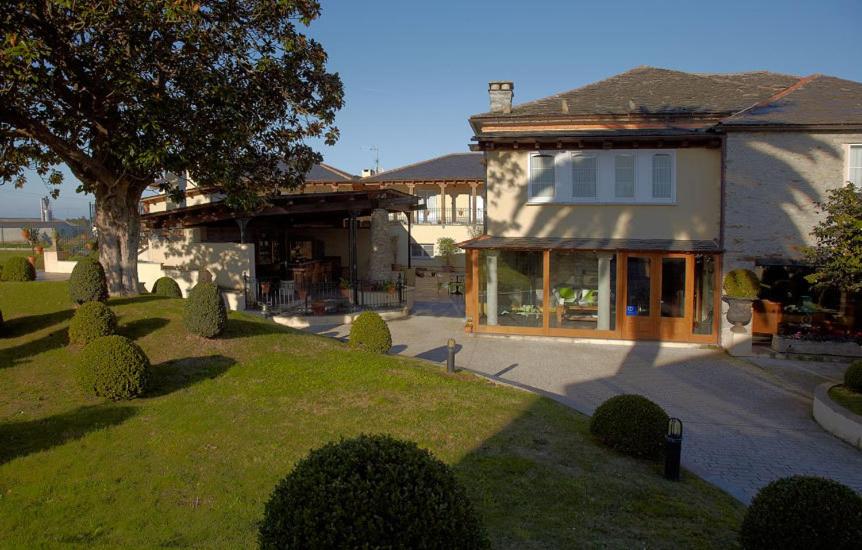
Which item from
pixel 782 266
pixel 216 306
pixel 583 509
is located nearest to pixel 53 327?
pixel 216 306

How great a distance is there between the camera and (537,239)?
17.2 metres

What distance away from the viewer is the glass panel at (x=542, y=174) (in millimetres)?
17125

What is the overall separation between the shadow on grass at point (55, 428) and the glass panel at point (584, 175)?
13.2 metres

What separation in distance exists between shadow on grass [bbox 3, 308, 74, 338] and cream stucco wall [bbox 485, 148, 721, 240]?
11.6m

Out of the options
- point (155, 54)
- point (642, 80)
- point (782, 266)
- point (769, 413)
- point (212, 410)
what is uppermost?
point (642, 80)

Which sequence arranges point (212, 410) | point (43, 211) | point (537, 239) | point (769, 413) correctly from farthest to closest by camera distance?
point (43, 211) → point (537, 239) → point (769, 413) → point (212, 410)

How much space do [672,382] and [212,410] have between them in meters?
9.55

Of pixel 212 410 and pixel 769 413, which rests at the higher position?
pixel 212 410

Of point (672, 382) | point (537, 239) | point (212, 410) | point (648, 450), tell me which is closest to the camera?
point (648, 450)

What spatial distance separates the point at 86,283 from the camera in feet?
39.6

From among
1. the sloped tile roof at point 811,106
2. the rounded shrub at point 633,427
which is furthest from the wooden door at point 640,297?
the rounded shrub at point 633,427

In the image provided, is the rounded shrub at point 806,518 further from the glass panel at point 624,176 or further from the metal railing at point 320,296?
the metal railing at point 320,296

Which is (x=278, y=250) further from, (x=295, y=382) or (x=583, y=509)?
(x=583, y=509)

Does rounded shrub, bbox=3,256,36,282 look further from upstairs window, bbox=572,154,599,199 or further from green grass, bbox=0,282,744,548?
upstairs window, bbox=572,154,599,199
